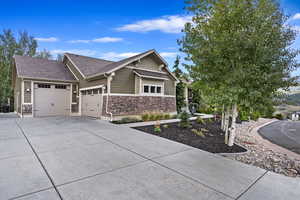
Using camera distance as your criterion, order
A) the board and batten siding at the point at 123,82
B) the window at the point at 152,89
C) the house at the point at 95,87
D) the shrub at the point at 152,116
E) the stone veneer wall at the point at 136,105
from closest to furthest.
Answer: the stone veneer wall at the point at 136,105, the board and batten siding at the point at 123,82, the house at the point at 95,87, the shrub at the point at 152,116, the window at the point at 152,89

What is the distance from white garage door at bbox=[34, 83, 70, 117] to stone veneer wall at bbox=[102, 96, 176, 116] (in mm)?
4566

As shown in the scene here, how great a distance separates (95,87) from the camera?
1100 centimetres

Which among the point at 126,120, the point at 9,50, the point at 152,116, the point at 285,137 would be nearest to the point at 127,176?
the point at 126,120

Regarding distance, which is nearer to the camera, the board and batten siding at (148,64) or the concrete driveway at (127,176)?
the concrete driveway at (127,176)

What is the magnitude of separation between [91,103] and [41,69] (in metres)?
5.07

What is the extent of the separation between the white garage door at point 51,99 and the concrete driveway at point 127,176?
8060 mm

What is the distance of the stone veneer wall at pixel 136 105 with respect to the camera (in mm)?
9992

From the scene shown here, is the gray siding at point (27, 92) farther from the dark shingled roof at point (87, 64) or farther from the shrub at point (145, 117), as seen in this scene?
the shrub at point (145, 117)

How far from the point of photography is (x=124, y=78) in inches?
420

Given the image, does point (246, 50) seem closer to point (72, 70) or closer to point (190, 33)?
point (190, 33)

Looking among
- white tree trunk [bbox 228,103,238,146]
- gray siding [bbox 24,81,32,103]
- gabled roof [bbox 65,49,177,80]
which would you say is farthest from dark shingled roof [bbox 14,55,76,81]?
white tree trunk [bbox 228,103,238,146]

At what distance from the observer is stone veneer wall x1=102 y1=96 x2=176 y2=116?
999cm

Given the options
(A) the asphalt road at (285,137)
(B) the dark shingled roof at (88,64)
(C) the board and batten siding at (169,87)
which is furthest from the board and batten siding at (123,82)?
(A) the asphalt road at (285,137)

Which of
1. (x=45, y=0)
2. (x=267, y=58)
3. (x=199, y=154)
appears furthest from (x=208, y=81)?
(x=45, y=0)
